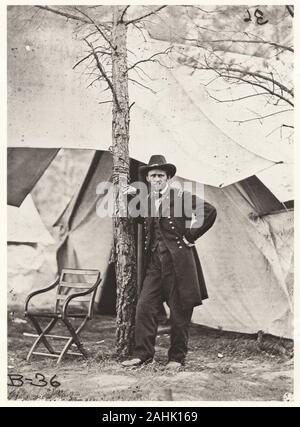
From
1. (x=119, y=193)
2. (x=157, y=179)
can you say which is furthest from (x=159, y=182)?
(x=119, y=193)

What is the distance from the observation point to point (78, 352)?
5398 millimetres

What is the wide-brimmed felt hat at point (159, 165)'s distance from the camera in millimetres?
5277

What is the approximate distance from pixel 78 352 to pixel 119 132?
1.91 m

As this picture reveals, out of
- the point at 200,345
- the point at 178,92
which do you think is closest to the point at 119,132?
the point at 178,92

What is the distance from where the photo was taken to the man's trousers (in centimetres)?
521

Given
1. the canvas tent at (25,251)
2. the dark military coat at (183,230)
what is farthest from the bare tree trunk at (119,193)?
the canvas tent at (25,251)

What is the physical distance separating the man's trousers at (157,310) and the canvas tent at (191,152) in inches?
18.1

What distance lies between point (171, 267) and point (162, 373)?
88 centimetres

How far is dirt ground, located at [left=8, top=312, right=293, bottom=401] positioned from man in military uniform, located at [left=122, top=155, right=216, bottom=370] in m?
0.14

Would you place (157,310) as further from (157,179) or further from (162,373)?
(157,179)
